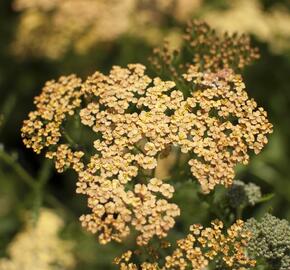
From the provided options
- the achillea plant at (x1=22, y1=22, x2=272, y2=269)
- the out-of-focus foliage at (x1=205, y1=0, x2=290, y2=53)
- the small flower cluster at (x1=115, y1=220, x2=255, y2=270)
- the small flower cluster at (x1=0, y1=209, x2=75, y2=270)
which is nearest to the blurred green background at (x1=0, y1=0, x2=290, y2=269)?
the out-of-focus foliage at (x1=205, y1=0, x2=290, y2=53)

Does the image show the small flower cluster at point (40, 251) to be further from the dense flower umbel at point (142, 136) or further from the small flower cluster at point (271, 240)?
the small flower cluster at point (271, 240)

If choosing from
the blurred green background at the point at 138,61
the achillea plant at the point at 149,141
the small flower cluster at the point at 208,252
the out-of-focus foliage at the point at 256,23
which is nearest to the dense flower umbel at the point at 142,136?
the achillea plant at the point at 149,141

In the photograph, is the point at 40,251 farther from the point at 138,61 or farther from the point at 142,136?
the point at 142,136

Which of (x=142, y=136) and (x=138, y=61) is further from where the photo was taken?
(x=138, y=61)

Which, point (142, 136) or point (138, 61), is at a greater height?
point (138, 61)

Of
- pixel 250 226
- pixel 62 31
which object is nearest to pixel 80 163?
pixel 250 226

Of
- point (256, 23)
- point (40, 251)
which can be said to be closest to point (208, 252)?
point (40, 251)

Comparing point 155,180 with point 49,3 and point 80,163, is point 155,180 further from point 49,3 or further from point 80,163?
point 49,3
